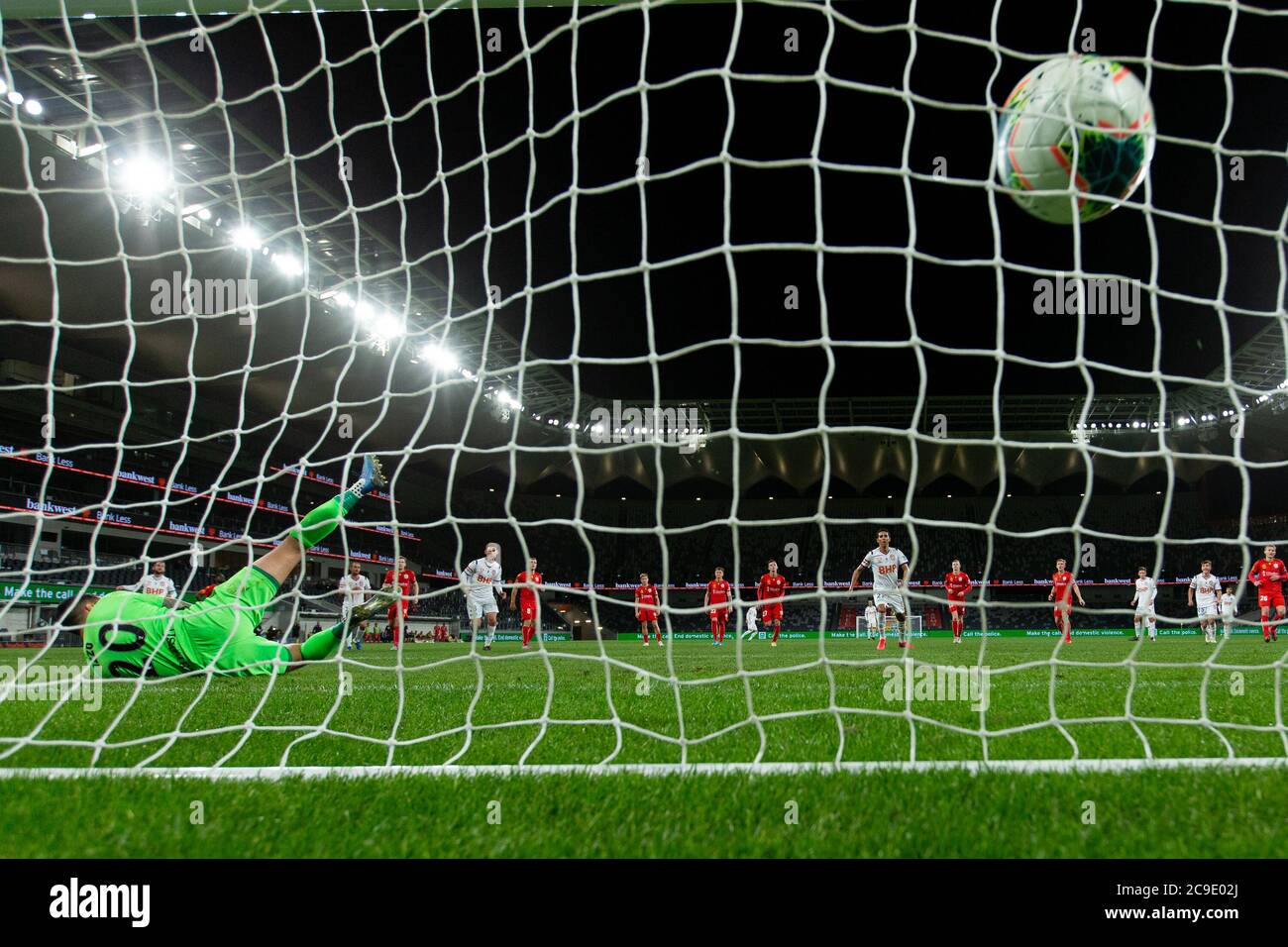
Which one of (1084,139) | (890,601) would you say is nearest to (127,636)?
(1084,139)

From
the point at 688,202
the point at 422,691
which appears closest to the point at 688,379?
the point at 688,202

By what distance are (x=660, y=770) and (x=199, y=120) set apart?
17.2 meters

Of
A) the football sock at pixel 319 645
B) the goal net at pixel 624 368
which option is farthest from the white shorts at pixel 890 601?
the football sock at pixel 319 645

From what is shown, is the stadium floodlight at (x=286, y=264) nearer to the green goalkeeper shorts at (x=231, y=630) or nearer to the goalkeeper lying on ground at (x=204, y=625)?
the goalkeeper lying on ground at (x=204, y=625)

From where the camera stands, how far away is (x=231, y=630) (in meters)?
4.19

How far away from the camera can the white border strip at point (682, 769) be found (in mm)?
2447

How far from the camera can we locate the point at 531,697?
16.3 ft

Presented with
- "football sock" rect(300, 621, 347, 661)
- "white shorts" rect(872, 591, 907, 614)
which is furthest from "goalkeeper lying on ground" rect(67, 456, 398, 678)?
→ "white shorts" rect(872, 591, 907, 614)

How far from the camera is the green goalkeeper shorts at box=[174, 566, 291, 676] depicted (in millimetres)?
4230
